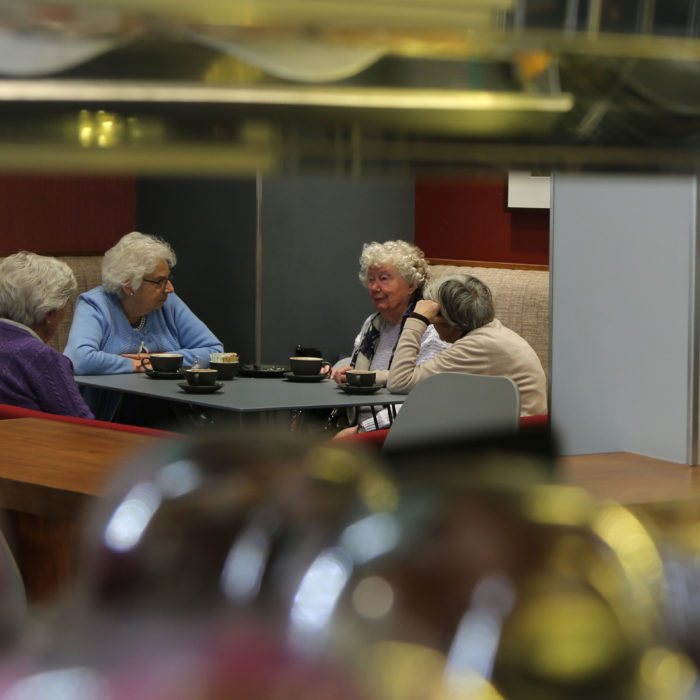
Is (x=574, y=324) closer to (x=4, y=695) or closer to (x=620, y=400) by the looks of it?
(x=620, y=400)

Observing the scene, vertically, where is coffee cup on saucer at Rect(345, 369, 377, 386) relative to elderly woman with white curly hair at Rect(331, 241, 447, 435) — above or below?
below

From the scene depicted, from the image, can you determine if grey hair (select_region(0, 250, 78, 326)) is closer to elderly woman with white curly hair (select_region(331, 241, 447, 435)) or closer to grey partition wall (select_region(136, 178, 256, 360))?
elderly woman with white curly hair (select_region(331, 241, 447, 435))

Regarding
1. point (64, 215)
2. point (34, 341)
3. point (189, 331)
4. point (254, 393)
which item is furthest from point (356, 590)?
point (64, 215)

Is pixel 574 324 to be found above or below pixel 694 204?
below

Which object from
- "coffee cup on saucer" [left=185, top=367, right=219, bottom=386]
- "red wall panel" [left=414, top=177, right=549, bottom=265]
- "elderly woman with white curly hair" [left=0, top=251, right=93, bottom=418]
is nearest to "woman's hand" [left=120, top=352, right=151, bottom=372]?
"coffee cup on saucer" [left=185, top=367, right=219, bottom=386]

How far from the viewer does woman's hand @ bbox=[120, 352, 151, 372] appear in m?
4.68

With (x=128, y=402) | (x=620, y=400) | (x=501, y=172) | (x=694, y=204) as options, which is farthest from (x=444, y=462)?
(x=128, y=402)

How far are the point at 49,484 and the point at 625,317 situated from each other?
1250 mm

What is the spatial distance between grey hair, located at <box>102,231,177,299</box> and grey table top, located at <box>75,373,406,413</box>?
511mm

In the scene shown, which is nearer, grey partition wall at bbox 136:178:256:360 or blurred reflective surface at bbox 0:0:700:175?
blurred reflective surface at bbox 0:0:700:175

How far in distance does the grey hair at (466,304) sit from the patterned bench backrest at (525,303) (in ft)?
5.97

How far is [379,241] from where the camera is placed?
22.6 ft

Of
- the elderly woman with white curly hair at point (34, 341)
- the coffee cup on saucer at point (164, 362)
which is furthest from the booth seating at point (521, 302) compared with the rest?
the elderly woman with white curly hair at point (34, 341)

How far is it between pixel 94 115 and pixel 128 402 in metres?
4.70
